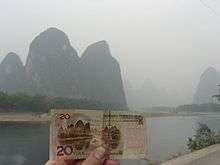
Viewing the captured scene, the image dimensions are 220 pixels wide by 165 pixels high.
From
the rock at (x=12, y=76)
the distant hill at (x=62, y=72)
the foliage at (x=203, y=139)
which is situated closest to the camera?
the foliage at (x=203, y=139)

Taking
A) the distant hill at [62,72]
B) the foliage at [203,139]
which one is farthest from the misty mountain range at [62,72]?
the foliage at [203,139]

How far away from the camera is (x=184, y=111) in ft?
422

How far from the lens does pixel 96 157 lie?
146 cm

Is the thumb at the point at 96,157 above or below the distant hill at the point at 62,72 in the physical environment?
below

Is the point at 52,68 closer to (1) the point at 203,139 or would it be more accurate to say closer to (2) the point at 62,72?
(2) the point at 62,72

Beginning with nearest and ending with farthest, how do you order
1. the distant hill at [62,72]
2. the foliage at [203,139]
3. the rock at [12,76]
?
the foliage at [203,139], the distant hill at [62,72], the rock at [12,76]

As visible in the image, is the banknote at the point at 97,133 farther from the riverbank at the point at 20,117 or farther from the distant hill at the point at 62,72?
the distant hill at the point at 62,72

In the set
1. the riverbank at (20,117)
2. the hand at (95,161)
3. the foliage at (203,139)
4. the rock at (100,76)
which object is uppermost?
the rock at (100,76)

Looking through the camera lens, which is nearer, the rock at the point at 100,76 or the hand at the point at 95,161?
the hand at the point at 95,161

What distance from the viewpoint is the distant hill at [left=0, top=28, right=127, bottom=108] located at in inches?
4161

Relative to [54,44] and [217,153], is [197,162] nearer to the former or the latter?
[217,153]

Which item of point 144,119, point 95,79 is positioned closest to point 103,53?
point 95,79

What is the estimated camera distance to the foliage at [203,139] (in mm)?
21766

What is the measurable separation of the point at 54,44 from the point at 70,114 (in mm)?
113502
